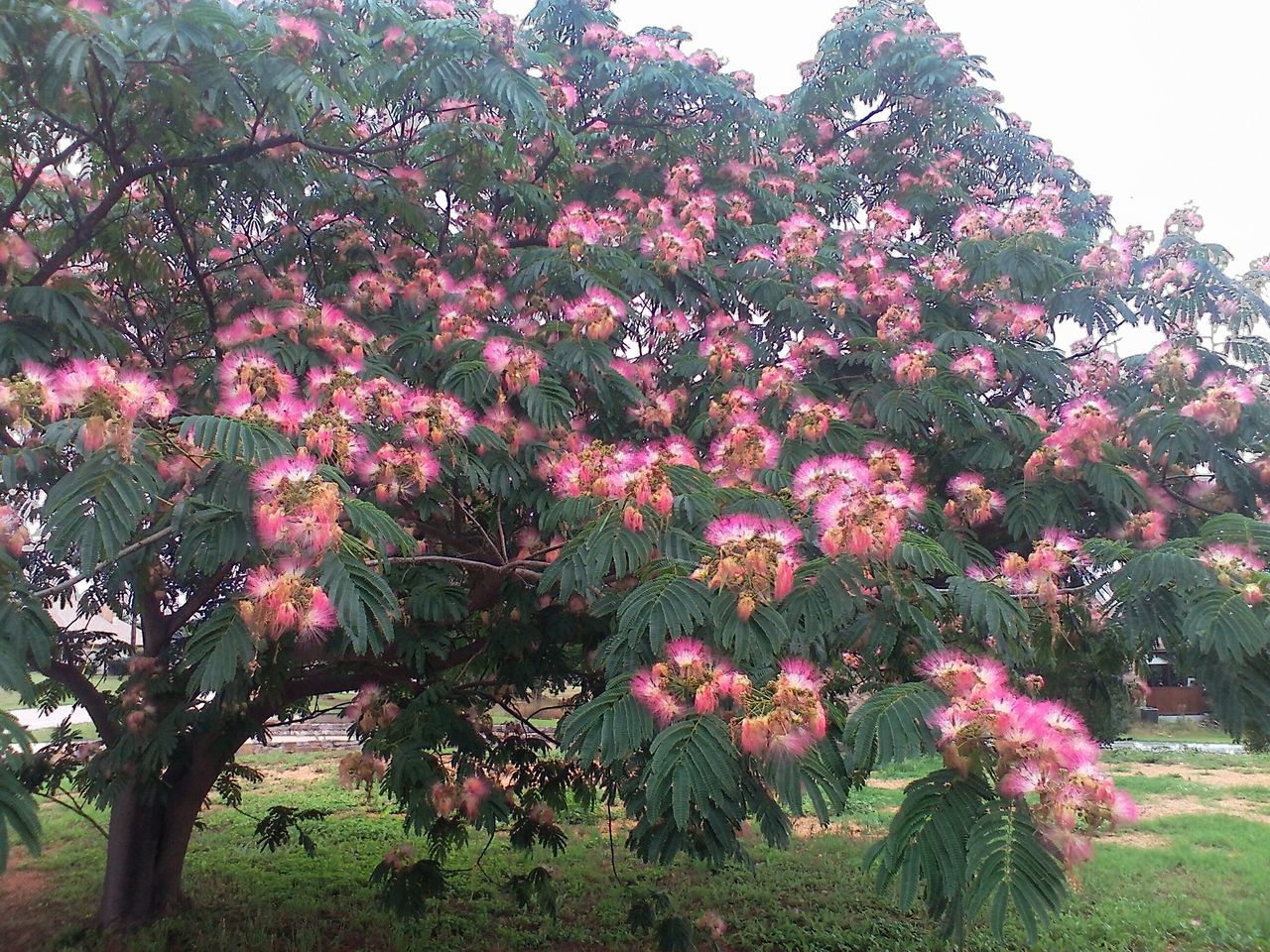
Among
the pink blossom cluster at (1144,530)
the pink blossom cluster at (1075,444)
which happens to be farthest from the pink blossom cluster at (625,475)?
the pink blossom cluster at (1144,530)

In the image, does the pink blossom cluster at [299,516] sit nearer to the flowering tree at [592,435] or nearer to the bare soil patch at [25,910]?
the flowering tree at [592,435]

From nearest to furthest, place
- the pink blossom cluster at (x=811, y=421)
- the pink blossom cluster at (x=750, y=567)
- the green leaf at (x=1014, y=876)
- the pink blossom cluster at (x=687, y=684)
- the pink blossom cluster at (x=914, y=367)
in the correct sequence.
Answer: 1. the green leaf at (x=1014, y=876)
2. the pink blossom cluster at (x=687, y=684)
3. the pink blossom cluster at (x=750, y=567)
4. the pink blossom cluster at (x=811, y=421)
5. the pink blossom cluster at (x=914, y=367)

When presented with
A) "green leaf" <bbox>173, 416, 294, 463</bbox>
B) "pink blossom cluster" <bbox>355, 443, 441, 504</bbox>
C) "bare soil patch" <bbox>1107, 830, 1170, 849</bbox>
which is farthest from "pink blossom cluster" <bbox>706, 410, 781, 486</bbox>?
"bare soil patch" <bbox>1107, 830, 1170, 849</bbox>

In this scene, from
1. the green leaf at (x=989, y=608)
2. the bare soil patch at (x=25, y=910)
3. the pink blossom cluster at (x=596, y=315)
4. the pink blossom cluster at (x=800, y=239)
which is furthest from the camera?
the bare soil patch at (x=25, y=910)

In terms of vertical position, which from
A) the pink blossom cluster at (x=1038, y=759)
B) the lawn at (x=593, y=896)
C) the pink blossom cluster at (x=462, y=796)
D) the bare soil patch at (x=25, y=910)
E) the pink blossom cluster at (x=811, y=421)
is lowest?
the lawn at (x=593, y=896)

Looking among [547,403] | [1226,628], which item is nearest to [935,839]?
[1226,628]

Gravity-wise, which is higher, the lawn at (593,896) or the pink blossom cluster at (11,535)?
the pink blossom cluster at (11,535)

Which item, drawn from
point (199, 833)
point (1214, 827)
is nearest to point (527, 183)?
point (199, 833)

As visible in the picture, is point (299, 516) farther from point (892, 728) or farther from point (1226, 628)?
point (1226, 628)

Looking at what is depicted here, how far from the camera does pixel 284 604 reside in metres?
2.49

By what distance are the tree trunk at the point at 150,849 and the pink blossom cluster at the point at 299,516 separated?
4226 mm

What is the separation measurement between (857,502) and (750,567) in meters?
0.46

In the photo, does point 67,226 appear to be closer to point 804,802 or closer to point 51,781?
point 51,781

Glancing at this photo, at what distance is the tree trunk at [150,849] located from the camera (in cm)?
612
